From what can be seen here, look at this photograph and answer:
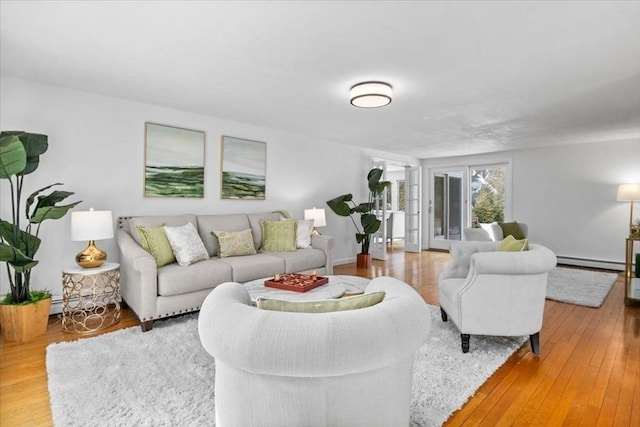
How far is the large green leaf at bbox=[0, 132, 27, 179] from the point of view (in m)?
2.31

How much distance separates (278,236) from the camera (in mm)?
4223

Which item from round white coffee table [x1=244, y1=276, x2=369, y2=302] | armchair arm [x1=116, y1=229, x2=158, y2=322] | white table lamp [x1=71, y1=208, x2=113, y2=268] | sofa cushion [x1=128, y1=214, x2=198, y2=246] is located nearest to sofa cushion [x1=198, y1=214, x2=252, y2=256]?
sofa cushion [x1=128, y1=214, x2=198, y2=246]

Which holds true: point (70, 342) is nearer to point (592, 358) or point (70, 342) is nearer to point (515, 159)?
point (592, 358)

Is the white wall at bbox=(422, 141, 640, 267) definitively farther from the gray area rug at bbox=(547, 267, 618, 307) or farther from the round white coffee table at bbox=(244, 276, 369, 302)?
the round white coffee table at bbox=(244, 276, 369, 302)

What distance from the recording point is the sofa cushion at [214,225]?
3.81 meters

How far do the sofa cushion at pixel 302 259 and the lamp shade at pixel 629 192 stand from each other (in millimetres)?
4868

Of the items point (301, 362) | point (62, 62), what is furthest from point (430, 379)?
point (62, 62)

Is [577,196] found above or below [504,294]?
above

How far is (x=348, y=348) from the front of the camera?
88cm

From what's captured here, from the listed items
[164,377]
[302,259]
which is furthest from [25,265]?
[302,259]

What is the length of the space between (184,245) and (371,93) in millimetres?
2322

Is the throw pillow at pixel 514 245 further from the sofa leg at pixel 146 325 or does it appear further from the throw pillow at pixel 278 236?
the sofa leg at pixel 146 325

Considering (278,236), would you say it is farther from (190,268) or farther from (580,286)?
(580,286)

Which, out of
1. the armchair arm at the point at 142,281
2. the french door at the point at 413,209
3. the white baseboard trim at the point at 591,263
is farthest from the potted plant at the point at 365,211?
the white baseboard trim at the point at 591,263
